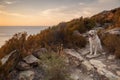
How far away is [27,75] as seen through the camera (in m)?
6.87

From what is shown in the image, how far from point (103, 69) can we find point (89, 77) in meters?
0.72

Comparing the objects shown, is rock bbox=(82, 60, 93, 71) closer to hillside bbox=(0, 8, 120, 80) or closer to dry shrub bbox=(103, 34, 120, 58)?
hillside bbox=(0, 8, 120, 80)

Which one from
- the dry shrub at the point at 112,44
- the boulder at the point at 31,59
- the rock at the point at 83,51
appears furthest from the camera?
the rock at the point at 83,51

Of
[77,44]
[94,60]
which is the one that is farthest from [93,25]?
[94,60]

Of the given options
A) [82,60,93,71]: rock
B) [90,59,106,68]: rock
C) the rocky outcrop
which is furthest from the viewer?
[90,59,106,68]: rock

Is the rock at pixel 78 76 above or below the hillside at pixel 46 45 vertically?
below

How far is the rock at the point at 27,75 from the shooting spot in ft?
22.2

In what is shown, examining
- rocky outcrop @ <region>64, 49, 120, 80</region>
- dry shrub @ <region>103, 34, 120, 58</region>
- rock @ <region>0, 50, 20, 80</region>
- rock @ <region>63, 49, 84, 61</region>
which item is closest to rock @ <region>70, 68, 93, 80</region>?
rocky outcrop @ <region>64, 49, 120, 80</region>

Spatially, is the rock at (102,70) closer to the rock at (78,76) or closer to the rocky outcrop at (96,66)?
the rocky outcrop at (96,66)

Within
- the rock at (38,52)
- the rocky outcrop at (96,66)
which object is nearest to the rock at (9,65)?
the rock at (38,52)

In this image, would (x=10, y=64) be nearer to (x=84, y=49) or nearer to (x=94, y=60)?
(x=94, y=60)

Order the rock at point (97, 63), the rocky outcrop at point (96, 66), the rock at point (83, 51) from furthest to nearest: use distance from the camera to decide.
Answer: the rock at point (83, 51), the rock at point (97, 63), the rocky outcrop at point (96, 66)

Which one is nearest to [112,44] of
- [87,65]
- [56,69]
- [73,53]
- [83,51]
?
[83,51]

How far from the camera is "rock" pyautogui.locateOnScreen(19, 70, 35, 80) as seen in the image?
6753 millimetres
